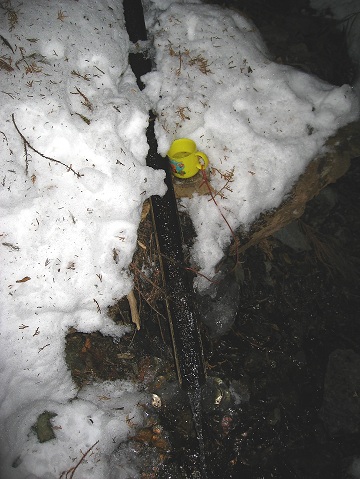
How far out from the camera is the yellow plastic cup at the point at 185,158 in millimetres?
2549

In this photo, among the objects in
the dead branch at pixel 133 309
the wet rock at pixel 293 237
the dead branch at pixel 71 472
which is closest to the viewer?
the dead branch at pixel 71 472

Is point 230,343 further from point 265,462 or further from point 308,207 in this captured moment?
point 308,207

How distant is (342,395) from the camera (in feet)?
8.93

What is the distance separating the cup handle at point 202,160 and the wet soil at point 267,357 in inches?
22.5

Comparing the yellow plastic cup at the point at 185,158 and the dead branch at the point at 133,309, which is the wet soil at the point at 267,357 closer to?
the dead branch at the point at 133,309

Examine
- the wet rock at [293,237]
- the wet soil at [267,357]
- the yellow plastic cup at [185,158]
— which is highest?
the yellow plastic cup at [185,158]

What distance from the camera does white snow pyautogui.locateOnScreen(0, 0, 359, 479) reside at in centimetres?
219

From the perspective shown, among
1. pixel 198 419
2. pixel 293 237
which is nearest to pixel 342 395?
pixel 198 419

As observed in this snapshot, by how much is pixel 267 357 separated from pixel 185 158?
7.10ft

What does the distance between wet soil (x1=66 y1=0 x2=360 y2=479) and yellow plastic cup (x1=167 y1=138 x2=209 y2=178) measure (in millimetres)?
527

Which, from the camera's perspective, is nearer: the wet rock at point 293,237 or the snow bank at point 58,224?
the snow bank at point 58,224

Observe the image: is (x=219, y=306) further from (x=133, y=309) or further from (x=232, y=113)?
(x=232, y=113)

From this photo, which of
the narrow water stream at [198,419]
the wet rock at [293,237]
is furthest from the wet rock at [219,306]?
the wet rock at [293,237]

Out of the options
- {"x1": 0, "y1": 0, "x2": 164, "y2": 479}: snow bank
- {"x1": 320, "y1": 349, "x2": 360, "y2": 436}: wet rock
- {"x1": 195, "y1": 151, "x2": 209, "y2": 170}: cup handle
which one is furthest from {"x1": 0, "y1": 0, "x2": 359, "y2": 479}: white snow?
{"x1": 320, "y1": 349, "x2": 360, "y2": 436}: wet rock
